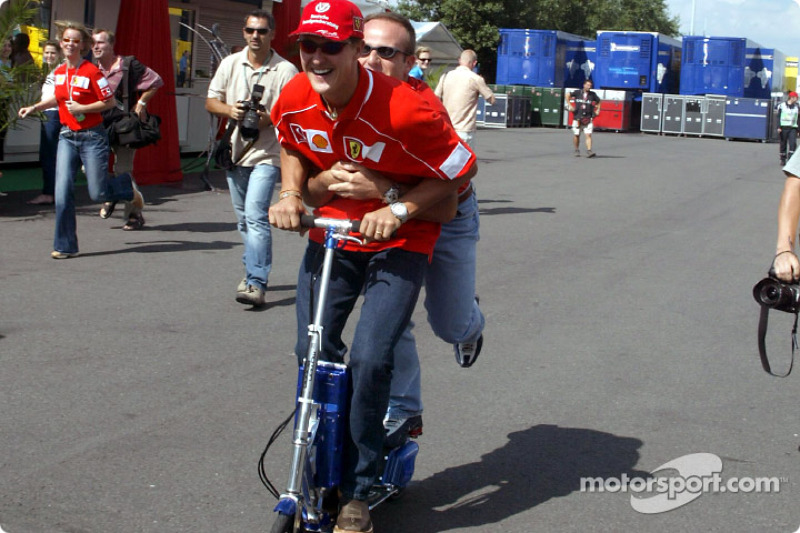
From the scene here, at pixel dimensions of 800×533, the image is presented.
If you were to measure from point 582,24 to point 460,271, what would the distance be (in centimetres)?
6347

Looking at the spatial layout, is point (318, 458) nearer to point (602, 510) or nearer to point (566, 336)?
point (602, 510)

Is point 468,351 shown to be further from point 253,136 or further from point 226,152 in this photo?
point 226,152

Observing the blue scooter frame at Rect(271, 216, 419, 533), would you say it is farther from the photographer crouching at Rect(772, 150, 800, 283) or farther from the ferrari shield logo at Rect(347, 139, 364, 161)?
the photographer crouching at Rect(772, 150, 800, 283)

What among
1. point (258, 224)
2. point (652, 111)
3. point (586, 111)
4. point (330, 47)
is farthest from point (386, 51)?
point (652, 111)

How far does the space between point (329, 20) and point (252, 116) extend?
4.14m

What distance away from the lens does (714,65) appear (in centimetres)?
4050

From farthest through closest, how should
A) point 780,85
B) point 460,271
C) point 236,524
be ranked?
1. point 780,85
2. point 460,271
3. point 236,524

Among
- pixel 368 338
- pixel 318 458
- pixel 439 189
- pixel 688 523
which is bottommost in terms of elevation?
pixel 688 523

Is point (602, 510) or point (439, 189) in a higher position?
point (439, 189)

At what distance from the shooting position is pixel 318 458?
3639 millimetres

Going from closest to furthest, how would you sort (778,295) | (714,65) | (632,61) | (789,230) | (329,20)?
(329,20), (778,295), (789,230), (714,65), (632,61)

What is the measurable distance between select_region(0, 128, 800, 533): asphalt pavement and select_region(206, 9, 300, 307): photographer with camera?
0.37m

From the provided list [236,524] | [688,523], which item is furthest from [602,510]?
[236,524]

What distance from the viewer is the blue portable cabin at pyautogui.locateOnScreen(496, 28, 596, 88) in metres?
42.4
